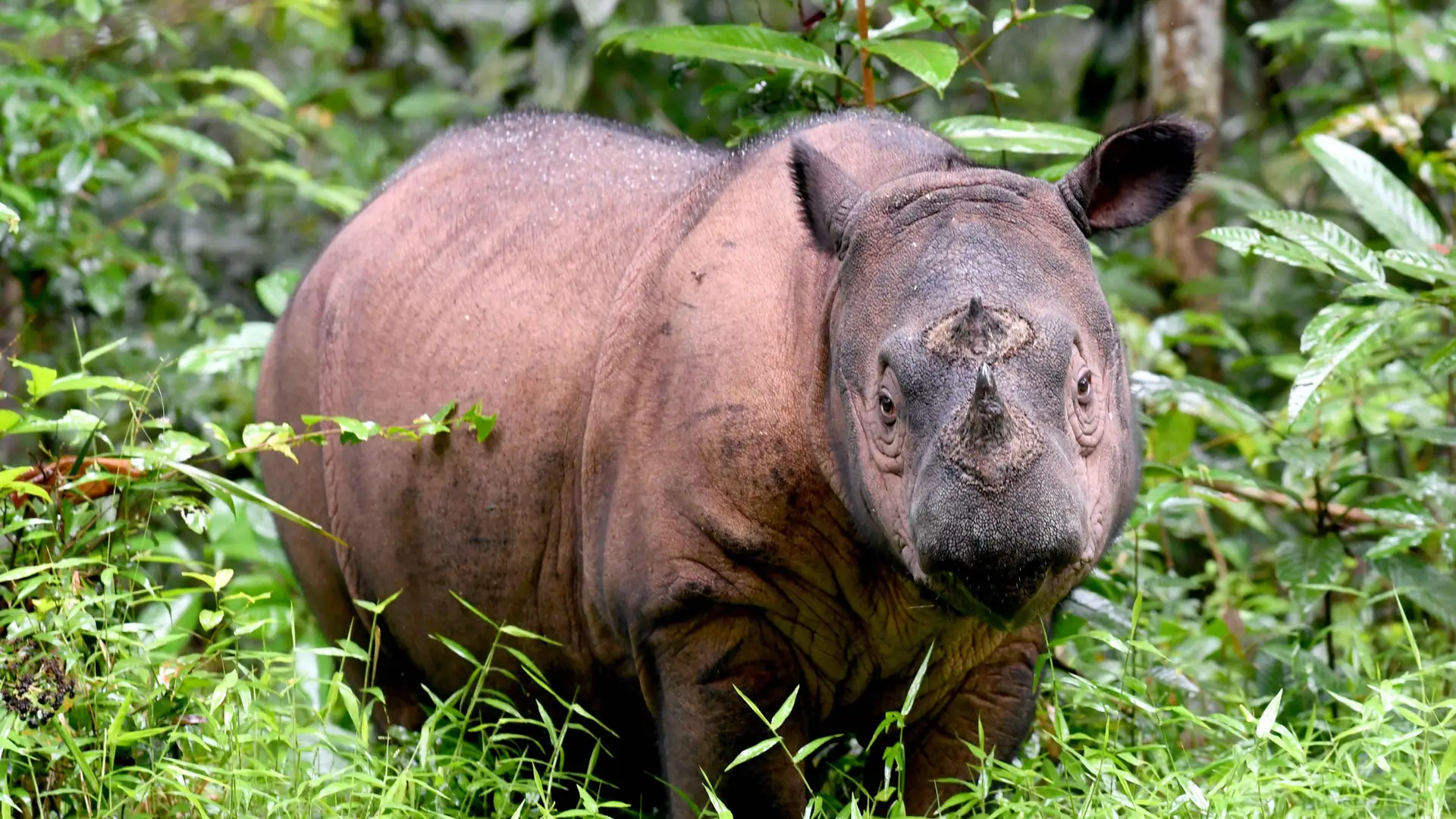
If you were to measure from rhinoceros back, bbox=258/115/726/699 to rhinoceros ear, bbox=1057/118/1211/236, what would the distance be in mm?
1021

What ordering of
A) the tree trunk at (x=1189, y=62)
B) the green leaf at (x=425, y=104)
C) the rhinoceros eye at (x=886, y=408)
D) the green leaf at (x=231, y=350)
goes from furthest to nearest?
the green leaf at (x=425, y=104)
the tree trunk at (x=1189, y=62)
the green leaf at (x=231, y=350)
the rhinoceros eye at (x=886, y=408)

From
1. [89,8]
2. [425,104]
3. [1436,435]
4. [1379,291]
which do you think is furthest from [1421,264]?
[425,104]

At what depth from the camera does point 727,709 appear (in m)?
3.44

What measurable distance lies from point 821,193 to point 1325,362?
59.9 inches

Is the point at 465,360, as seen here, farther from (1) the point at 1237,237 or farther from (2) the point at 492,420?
(1) the point at 1237,237

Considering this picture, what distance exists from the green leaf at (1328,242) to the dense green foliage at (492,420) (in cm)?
1

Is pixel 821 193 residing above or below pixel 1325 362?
above

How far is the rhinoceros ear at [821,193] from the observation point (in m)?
3.32

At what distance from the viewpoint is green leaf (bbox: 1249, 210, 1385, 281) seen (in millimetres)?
4371

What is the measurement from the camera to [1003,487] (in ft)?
8.88

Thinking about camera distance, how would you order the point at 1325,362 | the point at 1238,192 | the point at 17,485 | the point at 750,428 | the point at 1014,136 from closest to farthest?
the point at 750,428
the point at 17,485
the point at 1325,362
the point at 1014,136
the point at 1238,192

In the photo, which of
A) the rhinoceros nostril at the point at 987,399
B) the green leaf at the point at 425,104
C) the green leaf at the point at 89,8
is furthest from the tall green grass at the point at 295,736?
the green leaf at the point at 425,104

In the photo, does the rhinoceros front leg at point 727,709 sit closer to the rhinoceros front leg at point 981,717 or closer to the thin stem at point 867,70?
the rhinoceros front leg at point 981,717

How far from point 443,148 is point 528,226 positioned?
0.75 m
